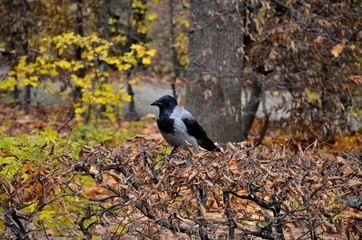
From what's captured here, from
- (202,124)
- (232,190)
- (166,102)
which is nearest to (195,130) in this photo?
(166,102)

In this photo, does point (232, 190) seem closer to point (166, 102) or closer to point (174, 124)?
point (174, 124)

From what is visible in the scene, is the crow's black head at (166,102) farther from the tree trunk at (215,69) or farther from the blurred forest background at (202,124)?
the tree trunk at (215,69)

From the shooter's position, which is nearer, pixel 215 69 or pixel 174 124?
pixel 174 124

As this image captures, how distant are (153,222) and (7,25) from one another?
43.1 feet

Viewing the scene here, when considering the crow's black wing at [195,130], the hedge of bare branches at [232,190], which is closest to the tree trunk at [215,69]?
the crow's black wing at [195,130]

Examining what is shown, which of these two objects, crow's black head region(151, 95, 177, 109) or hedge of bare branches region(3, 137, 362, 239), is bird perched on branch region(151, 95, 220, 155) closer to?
crow's black head region(151, 95, 177, 109)

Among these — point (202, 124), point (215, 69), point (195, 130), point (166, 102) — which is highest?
point (166, 102)

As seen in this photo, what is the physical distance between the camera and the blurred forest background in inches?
146

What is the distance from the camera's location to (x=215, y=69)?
394 inches

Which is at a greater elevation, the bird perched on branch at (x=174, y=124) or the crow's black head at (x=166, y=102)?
the crow's black head at (x=166, y=102)

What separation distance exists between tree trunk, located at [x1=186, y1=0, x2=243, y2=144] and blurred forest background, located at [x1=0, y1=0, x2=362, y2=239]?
2cm

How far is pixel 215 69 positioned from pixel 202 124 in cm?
88

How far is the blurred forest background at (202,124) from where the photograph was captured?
370 cm

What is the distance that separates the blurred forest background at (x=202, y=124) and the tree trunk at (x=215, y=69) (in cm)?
2
